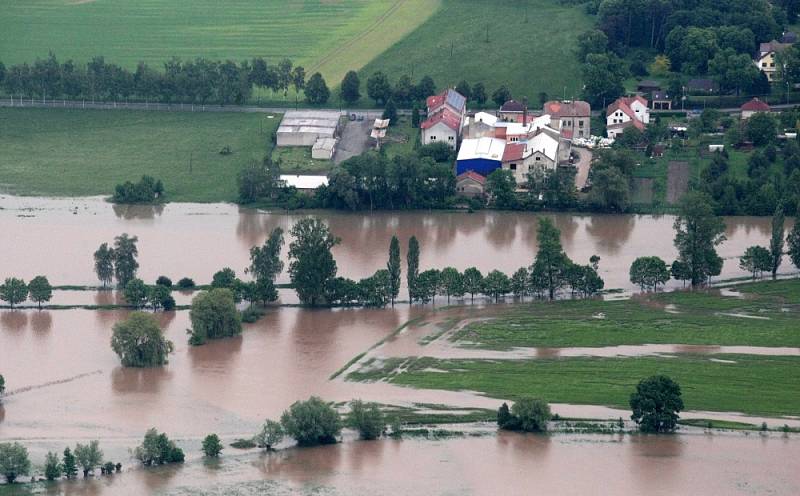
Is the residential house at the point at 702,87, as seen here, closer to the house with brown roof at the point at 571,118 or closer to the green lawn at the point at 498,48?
the green lawn at the point at 498,48

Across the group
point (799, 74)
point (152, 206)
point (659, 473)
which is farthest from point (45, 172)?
point (659, 473)

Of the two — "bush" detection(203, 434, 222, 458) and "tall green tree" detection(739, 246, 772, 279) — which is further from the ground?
"tall green tree" detection(739, 246, 772, 279)

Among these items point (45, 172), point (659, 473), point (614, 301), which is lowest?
point (659, 473)

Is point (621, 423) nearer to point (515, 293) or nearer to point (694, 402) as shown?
point (694, 402)

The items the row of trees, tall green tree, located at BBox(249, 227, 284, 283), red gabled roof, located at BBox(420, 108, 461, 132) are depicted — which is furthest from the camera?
red gabled roof, located at BBox(420, 108, 461, 132)

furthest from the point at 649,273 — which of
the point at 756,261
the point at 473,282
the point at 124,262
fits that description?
the point at 124,262

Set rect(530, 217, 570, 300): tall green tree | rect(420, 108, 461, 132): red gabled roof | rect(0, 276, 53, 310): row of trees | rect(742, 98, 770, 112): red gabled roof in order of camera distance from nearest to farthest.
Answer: rect(0, 276, 53, 310): row of trees < rect(530, 217, 570, 300): tall green tree < rect(420, 108, 461, 132): red gabled roof < rect(742, 98, 770, 112): red gabled roof

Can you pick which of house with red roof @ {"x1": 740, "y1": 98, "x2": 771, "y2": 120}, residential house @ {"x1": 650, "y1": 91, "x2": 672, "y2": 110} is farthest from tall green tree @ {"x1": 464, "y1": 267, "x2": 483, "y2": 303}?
residential house @ {"x1": 650, "y1": 91, "x2": 672, "y2": 110}

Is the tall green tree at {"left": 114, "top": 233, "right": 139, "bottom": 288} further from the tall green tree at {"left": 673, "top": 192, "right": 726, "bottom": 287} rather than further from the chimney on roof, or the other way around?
the chimney on roof
